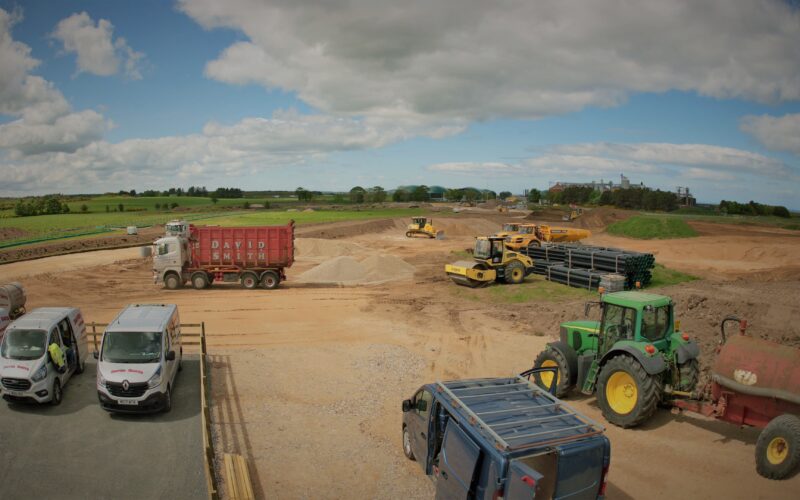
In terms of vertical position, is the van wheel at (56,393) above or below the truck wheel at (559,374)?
below

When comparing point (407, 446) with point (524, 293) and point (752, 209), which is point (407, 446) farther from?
point (752, 209)

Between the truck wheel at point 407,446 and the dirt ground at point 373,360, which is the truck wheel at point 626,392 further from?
the truck wheel at point 407,446

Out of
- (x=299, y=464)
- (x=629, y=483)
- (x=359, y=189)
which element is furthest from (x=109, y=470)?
(x=359, y=189)

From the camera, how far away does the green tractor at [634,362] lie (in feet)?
30.4

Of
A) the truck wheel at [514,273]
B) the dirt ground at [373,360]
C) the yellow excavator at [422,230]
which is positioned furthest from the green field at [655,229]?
the truck wheel at [514,273]

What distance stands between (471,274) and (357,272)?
7.80 meters

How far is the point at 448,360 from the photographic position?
14953 mm

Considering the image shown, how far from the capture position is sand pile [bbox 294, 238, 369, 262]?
39916 millimetres

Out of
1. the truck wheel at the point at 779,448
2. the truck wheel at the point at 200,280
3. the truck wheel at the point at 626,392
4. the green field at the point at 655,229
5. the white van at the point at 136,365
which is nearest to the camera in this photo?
the truck wheel at the point at 779,448

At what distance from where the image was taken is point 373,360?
48.4ft

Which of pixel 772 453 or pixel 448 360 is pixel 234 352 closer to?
pixel 448 360

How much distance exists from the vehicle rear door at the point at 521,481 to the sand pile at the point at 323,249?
34.2 meters

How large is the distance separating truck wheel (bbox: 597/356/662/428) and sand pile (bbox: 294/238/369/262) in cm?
3046

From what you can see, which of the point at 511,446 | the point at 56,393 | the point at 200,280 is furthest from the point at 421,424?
the point at 200,280
